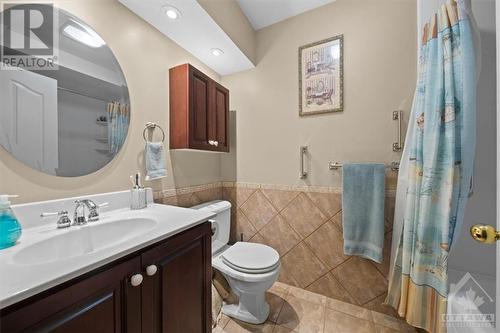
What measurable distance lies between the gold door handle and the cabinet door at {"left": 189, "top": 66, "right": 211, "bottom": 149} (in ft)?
4.61

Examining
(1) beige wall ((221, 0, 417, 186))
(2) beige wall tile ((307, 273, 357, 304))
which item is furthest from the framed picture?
(2) beige wall tile ((307, 273, 357, 304))

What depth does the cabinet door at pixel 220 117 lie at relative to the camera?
5.39 feet

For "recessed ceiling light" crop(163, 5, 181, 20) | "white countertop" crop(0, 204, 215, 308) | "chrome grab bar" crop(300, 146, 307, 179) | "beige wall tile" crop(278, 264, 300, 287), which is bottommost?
"beige wall tile" crop(278, 264, 300, 287)

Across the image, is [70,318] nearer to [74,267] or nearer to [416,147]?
[74,267]

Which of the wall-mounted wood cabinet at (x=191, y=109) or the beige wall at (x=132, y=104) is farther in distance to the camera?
the wall-mounted wood cabinet at (x=191, y=109)

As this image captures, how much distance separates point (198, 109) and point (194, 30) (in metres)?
0.55

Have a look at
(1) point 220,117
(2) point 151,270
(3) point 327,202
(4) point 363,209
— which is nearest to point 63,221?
(2) point 151,270

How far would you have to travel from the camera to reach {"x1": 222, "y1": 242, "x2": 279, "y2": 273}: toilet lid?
1266 millimetres

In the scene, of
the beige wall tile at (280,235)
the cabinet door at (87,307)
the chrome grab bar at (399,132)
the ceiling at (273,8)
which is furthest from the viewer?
the beige wall tile at (280,235)

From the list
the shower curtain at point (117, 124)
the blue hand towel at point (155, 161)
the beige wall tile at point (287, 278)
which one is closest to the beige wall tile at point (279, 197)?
the beige wall tile at point (287, 278)

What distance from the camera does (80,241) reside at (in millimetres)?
827

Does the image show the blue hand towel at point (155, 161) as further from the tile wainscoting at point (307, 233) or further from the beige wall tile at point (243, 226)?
the beige wall tile at point (243, 226)

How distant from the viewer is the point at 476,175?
3.61 ft

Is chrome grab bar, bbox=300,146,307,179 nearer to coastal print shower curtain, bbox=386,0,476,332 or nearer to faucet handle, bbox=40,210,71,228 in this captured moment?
coastal print shower curtain, bbox=386,0,476,332
